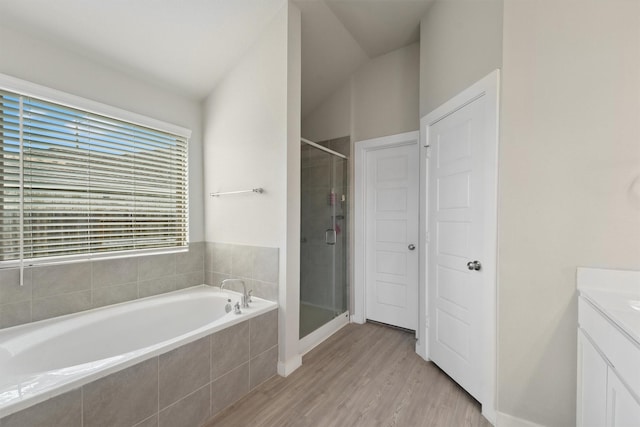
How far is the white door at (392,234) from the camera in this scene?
2.79m

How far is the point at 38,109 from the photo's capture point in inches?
69.3

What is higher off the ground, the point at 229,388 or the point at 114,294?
the point at 114,294

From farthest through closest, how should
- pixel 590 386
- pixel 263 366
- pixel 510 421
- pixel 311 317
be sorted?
pixel 311 317, pixel 263 366, pixel 510 421, pixel 590 386

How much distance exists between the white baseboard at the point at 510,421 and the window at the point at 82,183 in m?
2.79

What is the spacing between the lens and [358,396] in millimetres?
1821

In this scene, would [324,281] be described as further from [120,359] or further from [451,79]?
[451,79]

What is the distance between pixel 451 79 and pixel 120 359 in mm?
2666

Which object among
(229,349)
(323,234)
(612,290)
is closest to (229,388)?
(229,349)

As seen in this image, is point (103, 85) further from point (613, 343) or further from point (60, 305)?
point (613, 343)

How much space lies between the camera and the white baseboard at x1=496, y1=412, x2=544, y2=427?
4.83 ft

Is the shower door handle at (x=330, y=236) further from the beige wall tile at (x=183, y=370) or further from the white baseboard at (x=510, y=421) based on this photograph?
the white baseboard at (x=510, y=421)

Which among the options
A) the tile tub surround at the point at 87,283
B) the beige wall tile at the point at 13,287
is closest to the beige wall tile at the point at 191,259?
the tile tub surround at the point at 87,283

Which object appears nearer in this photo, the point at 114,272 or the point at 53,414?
the point at 53,414

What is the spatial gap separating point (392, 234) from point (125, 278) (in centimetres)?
254
